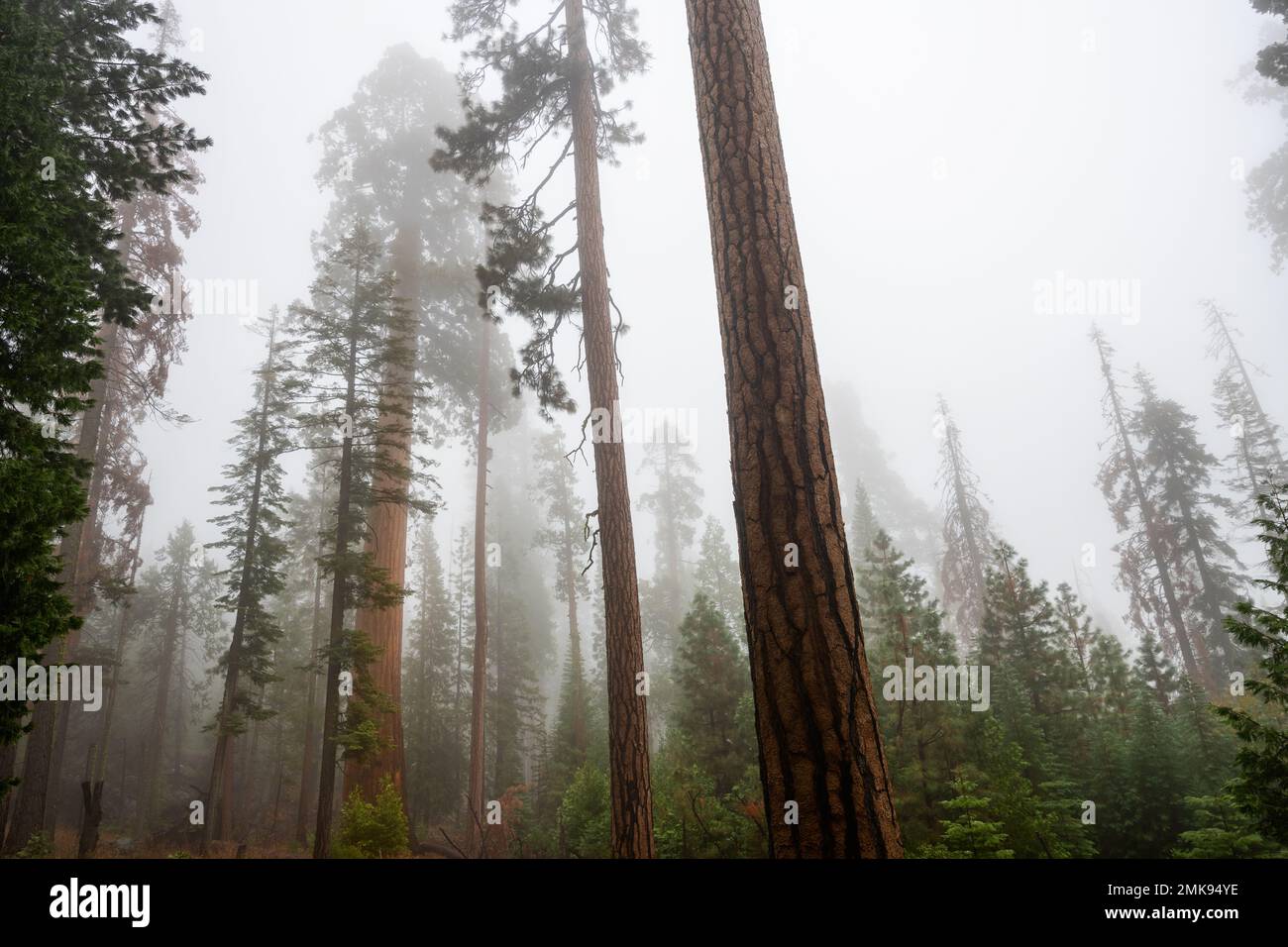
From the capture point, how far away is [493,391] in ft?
76.1

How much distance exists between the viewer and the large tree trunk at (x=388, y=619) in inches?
504

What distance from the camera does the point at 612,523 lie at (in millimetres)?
7156

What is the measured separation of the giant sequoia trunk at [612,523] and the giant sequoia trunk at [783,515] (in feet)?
12.6

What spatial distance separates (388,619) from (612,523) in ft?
31.5

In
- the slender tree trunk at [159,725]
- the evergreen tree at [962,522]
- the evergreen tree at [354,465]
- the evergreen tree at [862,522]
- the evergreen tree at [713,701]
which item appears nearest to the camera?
the evergreen tree at [354,465]

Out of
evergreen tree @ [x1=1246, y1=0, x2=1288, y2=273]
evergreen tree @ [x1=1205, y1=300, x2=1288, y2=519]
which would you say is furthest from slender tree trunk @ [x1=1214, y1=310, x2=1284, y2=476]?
evergreen tree @ [x1=1246, y1=0, x2=1288, y2=273]

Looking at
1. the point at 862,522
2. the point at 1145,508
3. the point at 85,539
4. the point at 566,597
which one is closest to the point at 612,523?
the point at 85,539

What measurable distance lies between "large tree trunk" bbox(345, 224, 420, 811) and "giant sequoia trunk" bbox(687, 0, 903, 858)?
10478 millimetres

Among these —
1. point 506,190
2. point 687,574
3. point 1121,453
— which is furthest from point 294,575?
point 1121,453

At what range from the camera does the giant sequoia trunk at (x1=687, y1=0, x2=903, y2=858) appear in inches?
102

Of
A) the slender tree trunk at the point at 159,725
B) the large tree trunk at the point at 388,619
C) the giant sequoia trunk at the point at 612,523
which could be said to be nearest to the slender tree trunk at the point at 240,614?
the large tree trunk at the point at 388,619

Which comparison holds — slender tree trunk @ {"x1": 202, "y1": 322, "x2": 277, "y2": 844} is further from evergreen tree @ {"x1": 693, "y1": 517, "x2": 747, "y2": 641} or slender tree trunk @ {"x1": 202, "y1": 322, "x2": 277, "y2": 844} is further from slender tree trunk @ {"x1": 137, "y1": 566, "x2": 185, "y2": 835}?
evergreen tree @ {"x1": 693, "y1": 517, "x2": 747, "y2": 641}

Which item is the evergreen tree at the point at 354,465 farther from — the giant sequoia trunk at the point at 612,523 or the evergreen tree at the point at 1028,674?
the evergreen tree at the point at 1028,674
